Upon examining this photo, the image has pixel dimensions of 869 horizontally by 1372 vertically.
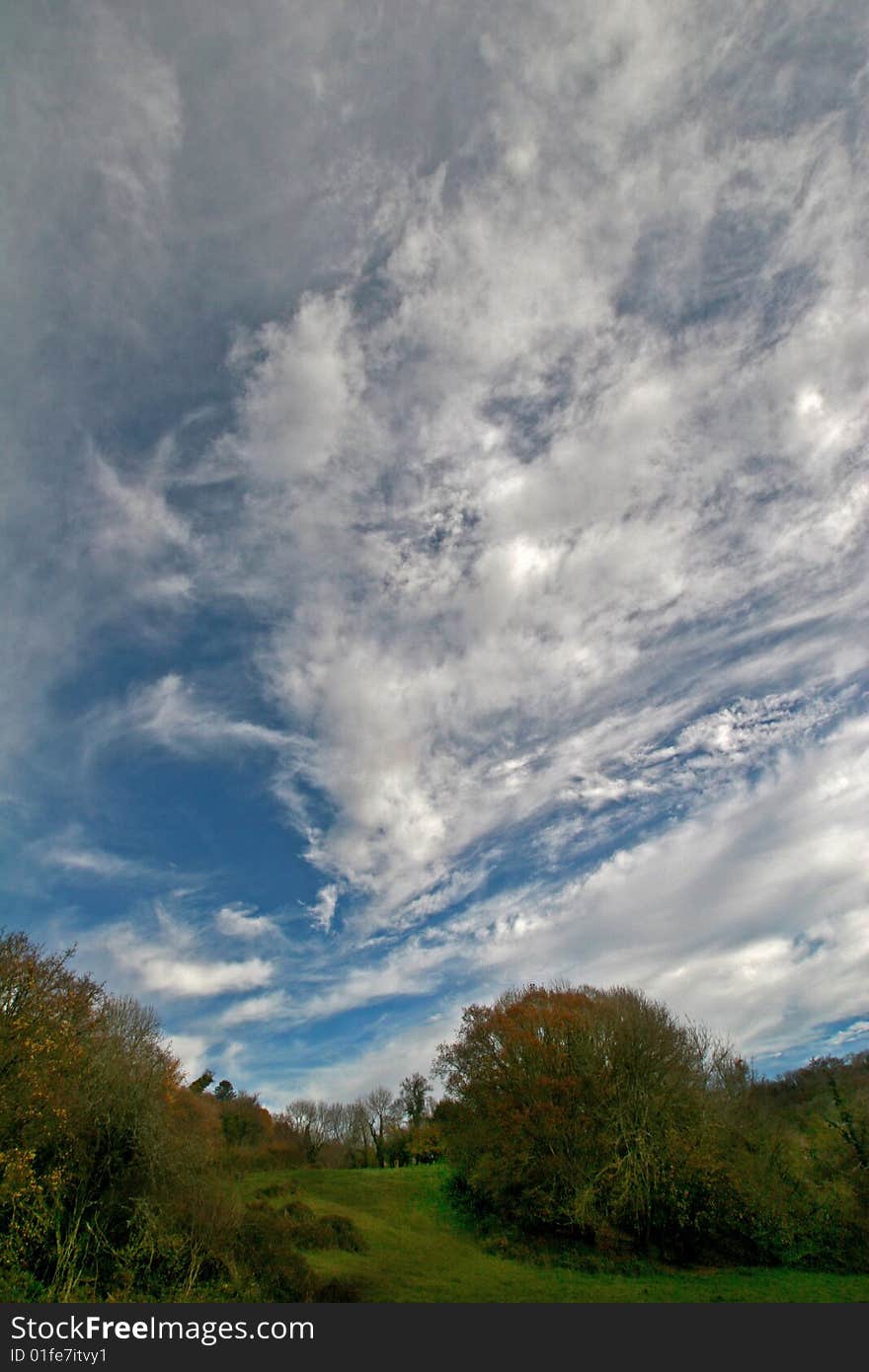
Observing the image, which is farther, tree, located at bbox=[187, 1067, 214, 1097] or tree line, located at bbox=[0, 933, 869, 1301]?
tree, located at bbox=[187, 1067, 214, 1097]

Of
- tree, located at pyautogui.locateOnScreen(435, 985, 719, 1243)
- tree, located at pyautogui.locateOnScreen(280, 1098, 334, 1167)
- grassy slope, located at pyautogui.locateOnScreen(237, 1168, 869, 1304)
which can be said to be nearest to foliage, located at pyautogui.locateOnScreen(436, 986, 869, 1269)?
tree, located at pyautogui.locateOnScreen(435, 985, 719, 1243)

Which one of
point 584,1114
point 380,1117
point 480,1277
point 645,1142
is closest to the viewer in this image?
point 480,1277

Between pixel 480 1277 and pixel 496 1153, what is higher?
pixel 496 1153

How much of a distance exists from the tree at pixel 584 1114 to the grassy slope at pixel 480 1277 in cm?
394

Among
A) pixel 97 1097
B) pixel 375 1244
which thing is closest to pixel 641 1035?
pixel 375 1244

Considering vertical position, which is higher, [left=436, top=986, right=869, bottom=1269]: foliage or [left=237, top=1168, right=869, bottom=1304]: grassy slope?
[left=436, top=986, right=869, bottom=1269]: foliage

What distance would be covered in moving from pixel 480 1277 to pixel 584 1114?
Result: 598 inches

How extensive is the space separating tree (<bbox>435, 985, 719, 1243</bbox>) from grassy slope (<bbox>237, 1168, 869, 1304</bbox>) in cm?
394

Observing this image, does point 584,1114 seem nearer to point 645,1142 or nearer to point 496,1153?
point 645,1142

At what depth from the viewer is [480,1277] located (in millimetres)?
37062

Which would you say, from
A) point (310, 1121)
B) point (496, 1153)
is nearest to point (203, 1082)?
point (310, 1121)

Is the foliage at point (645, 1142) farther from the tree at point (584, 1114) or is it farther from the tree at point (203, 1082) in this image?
the tree at point (203, 1082)

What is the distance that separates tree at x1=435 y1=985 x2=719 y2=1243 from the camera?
147 feet

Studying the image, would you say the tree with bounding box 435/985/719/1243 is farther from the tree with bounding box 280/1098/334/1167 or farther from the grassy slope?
the tree with bounding box 280/1098/334/1167
